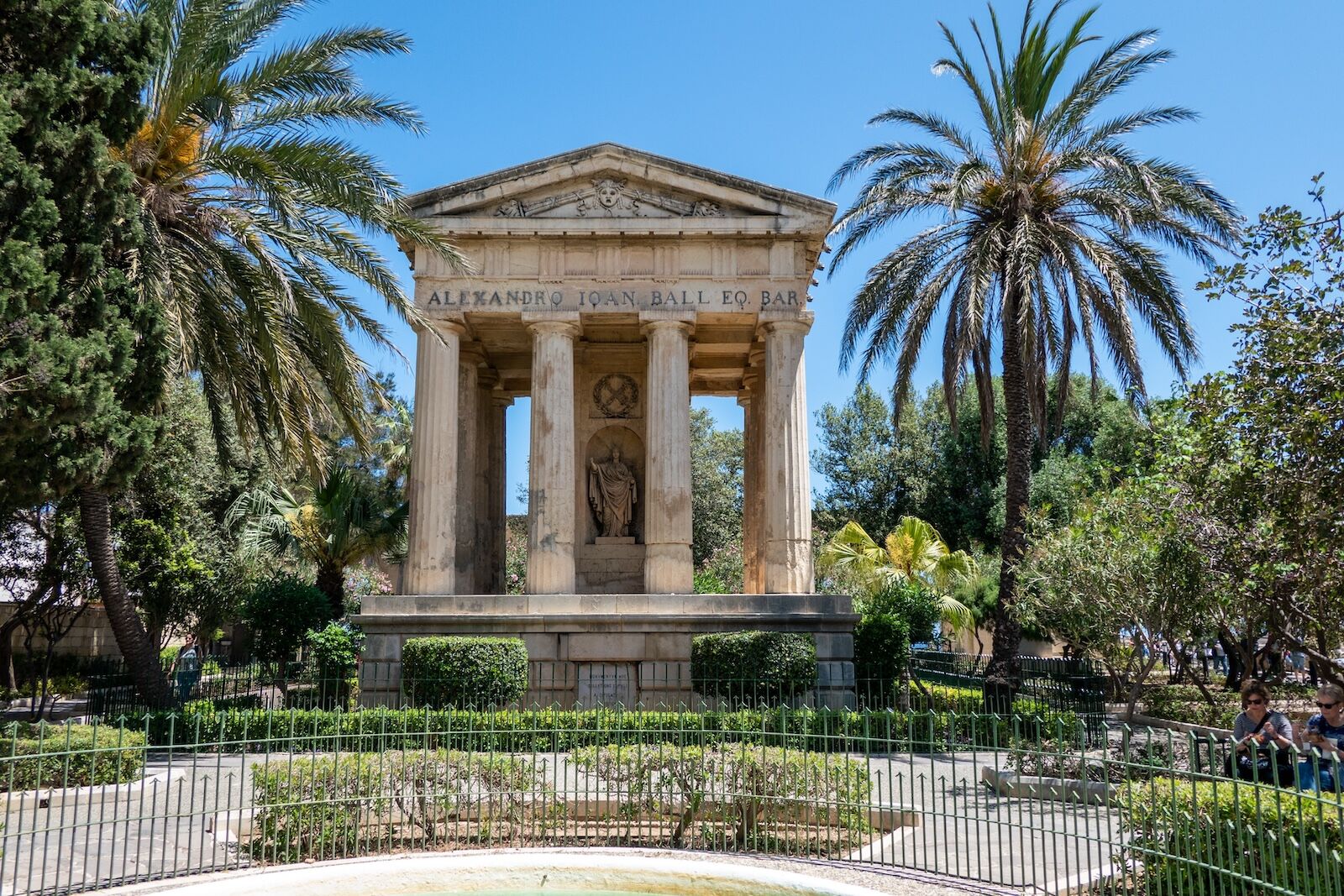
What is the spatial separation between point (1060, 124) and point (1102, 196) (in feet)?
5.19

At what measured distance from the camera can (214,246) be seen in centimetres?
1507

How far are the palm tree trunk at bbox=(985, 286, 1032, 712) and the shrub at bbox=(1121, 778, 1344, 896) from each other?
10348mm

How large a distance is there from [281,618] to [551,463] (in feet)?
19.0

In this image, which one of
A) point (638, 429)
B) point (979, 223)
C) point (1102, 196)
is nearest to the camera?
point (1102, 196)

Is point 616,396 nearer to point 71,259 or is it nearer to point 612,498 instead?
point 612,498

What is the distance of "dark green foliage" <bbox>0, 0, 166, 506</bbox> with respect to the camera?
36.1ft

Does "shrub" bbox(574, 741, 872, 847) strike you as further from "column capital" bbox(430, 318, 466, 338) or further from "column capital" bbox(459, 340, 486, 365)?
"column capital" bbox(459, 340, 486, 365)

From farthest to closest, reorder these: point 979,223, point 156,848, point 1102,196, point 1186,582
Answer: point 979,223, point 1102,196, point 1186,582, point 156,848

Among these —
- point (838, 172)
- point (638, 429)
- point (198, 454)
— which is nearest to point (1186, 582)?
point (838, 172)

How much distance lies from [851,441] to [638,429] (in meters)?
21.4

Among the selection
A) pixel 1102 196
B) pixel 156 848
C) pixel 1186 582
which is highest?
pixel 1102 196

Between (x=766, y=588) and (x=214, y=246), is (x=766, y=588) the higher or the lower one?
the lower one

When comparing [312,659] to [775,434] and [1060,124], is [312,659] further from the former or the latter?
[1060,124]

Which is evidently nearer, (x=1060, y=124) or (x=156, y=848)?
(x=156, y=848)
